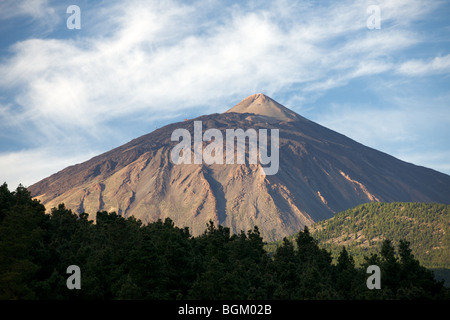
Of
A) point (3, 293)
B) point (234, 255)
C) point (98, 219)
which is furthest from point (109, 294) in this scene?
point (98, 219)

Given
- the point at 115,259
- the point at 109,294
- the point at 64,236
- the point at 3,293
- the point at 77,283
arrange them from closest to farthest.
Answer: the point at 3,293 < the point at 77,283 < the point at 109,294 < the point at 115,259 < the point at 64,236

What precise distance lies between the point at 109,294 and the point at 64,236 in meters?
25.7

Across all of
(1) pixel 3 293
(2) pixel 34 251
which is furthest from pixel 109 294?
(1) pixel 3 293

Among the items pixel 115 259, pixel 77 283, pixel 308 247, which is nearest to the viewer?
pixel 77 283

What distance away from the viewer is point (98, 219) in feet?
303

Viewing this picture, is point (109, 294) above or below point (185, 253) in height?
below

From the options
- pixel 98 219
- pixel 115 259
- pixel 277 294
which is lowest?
pixel 277 294
